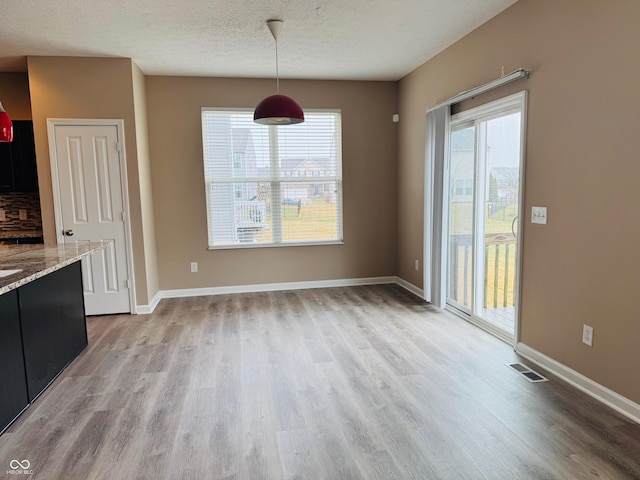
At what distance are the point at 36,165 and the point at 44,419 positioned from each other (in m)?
3.21

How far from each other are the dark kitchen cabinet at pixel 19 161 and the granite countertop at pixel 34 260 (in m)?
1.49

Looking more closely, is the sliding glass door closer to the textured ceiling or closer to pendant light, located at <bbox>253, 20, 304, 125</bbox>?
the textured ceiling

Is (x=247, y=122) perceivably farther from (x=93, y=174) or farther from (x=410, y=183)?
(x=410, y=183)

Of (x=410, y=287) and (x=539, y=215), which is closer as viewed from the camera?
(x=539, y=215)

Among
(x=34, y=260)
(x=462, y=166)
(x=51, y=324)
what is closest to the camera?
(x=34, y=260)

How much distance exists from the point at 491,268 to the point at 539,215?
940 mm

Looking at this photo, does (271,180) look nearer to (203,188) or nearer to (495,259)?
(203,188)

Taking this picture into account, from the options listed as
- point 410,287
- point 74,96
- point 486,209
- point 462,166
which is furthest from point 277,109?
point 410,287

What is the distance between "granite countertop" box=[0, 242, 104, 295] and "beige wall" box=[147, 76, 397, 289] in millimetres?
1778

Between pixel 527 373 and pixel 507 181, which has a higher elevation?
pixel 507 181

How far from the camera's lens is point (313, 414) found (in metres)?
2.58

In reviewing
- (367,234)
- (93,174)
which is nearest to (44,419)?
(93,174)

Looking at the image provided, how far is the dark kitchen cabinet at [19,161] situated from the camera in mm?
4719

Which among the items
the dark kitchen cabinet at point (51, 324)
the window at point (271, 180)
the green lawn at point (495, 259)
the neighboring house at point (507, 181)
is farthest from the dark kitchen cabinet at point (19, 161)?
the neighboring house at point (507, 181)
